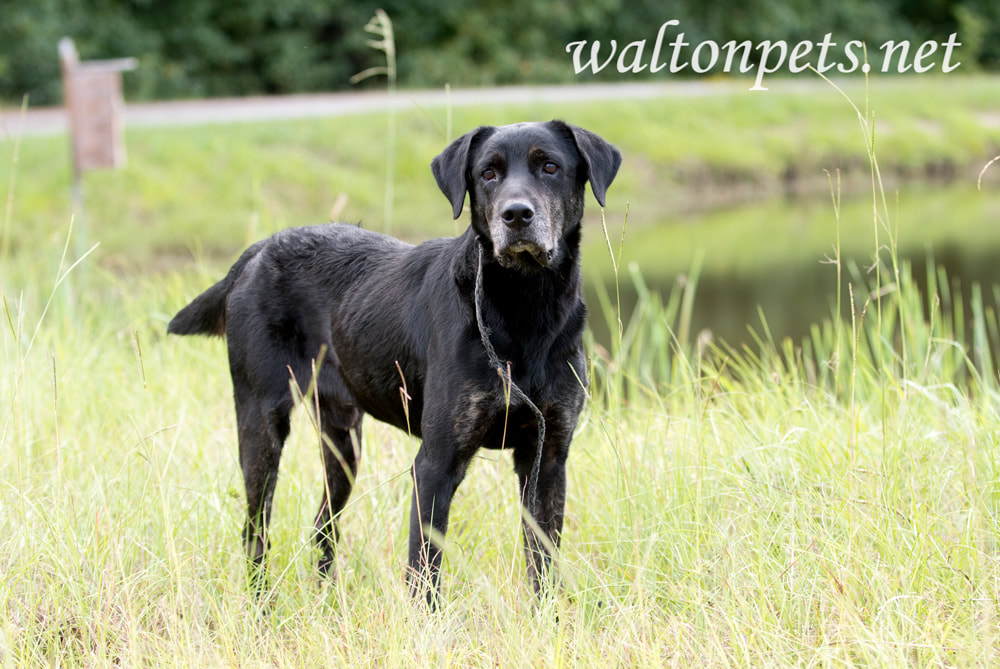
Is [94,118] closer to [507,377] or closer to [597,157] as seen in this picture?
[597,157]

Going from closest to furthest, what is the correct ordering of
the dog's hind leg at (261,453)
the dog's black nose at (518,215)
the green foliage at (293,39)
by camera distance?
the dog's black nose at (518,215)
the dog's hind leg at (261,453)
the green foliage at (293,39)

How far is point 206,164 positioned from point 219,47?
30.8 ft

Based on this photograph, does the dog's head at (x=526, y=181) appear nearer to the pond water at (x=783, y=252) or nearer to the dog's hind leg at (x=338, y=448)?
the dog's hind leg at (x=338, y=448)

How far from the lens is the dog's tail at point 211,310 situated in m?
4.01

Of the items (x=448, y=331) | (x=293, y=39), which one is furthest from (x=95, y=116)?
(x=293, y=39)

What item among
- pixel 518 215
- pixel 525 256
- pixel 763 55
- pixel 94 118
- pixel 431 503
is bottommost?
pixel 431 503

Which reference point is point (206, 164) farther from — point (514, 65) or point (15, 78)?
point (514, 65)

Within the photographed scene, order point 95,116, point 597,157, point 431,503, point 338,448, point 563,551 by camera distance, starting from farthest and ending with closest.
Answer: point 95,116
point 338,448
point 563,551
point 597,157
point 431,503

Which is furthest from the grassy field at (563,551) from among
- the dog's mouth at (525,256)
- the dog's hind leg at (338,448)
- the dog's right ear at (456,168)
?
the dog's right ear at (456,168)

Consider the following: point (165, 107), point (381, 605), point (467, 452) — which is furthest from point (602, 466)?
point (165, 107)

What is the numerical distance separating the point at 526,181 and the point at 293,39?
2097cm

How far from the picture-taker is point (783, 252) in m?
13.6

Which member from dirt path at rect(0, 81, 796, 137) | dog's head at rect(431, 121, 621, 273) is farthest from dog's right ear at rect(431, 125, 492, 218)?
dirt path at rect(0, 81, 796, 137)

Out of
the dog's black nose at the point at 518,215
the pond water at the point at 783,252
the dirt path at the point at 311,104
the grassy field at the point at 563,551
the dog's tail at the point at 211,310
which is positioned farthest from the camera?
the dirt path at the point at 311,104
